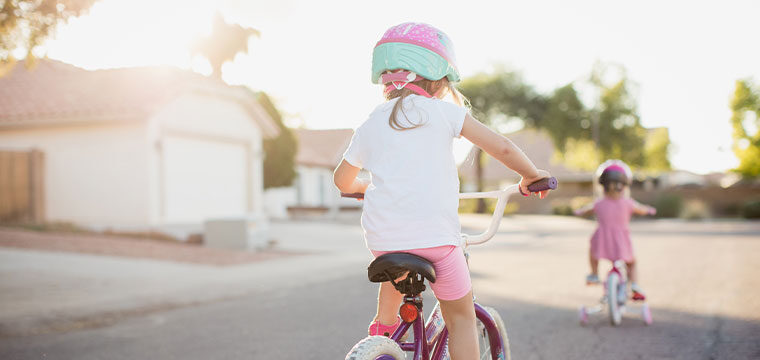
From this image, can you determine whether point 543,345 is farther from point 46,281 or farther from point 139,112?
point 139,112

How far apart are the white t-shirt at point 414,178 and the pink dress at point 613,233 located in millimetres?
4222

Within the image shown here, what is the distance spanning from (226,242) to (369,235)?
531 inches

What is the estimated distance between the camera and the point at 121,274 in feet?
34.5

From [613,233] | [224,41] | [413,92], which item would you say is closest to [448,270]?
[413,92]

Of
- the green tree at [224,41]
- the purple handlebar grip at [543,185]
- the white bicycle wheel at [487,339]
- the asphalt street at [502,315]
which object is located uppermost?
the green tree at [224,41]

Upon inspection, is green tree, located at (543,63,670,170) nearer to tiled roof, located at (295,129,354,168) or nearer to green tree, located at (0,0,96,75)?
tiled roof, located at (295,129,354,168)

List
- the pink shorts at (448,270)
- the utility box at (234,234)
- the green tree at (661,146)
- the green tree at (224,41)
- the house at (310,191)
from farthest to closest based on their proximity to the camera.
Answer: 1. the green tree at (661,146)
2. the green tree at (224,41)
3. the house at (310,191)
4. the utility box at (234,234)
5. the pink shorts at (448,270)

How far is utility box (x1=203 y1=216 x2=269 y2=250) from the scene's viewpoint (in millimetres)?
15477

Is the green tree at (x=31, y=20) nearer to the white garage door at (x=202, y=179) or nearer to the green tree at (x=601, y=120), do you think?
the white garage door at (x=202, y=179)

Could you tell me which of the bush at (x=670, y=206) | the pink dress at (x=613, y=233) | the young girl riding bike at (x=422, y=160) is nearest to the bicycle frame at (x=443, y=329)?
the young girl riding bike at (x=422, y=160)

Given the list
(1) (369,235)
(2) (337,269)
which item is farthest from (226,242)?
(1) (369,235)

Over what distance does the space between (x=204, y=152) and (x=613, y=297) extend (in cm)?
1461

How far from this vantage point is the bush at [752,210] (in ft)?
112

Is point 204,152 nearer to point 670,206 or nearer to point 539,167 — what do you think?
point 670,206
